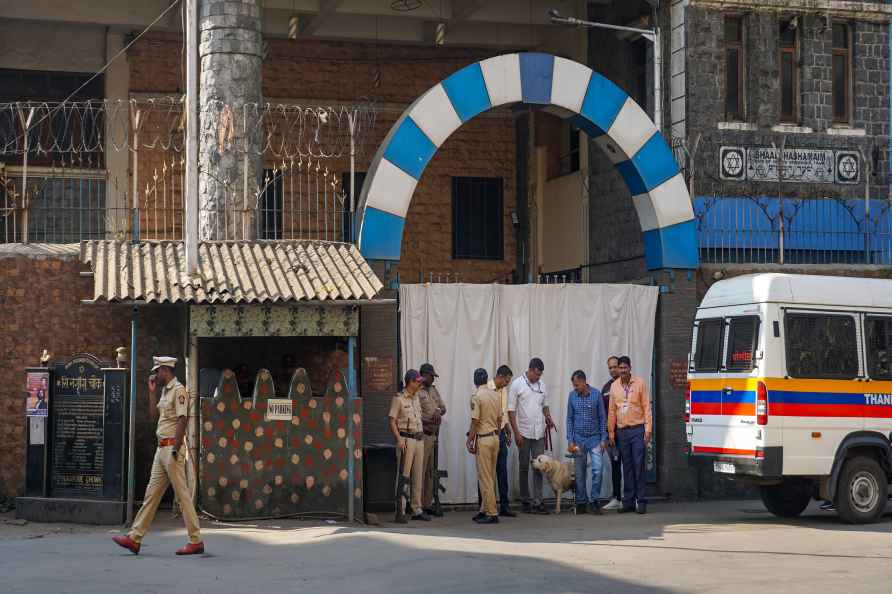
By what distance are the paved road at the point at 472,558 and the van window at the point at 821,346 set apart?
5.89 feet

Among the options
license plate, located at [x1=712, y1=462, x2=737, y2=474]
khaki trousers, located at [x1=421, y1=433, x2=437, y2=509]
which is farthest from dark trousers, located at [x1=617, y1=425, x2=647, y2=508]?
khaki trousers, located at [x1=421, y1=433, x2=437, y2=509]

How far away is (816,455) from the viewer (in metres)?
14.4

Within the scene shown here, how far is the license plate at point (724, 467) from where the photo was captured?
47.7 feet

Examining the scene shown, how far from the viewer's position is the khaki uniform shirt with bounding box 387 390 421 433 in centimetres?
1467

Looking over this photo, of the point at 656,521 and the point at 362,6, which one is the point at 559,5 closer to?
the point at 362,6

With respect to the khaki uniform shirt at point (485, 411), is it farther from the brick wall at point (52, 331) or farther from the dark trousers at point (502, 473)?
the brick wall at point (52, 331)

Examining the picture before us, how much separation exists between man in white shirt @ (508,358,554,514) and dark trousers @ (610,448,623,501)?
0.98m

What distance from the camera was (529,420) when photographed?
15.6m

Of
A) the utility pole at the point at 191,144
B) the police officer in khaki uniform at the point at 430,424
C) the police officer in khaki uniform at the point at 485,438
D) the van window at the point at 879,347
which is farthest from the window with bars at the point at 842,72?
the utility pole at the point at 191,144

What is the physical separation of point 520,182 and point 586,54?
Answer: 3606 mm

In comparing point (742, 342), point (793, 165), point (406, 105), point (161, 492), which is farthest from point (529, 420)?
point (406, 105)

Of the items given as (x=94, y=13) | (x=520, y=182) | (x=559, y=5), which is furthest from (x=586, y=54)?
(x=94, y=13)

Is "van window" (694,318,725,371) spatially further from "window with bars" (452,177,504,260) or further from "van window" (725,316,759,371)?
"window with bars" (452,177,504,260)

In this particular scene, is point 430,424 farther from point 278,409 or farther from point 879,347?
point 879,347
